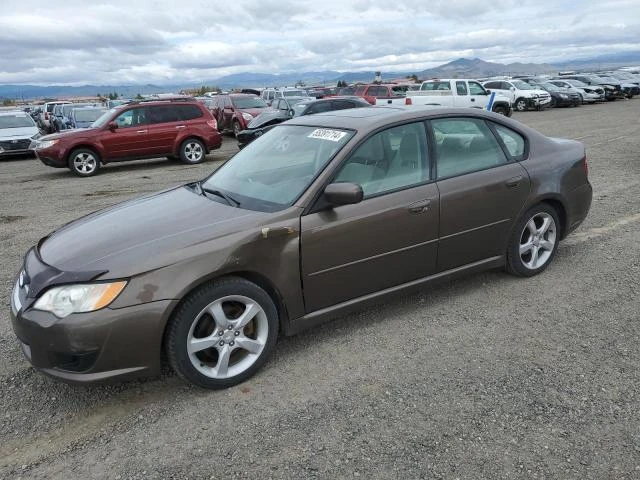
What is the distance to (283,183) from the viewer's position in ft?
11.8

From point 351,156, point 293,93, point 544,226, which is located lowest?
point 293,93

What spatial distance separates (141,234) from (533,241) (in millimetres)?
3192

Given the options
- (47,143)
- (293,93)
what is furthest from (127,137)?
(293,93)

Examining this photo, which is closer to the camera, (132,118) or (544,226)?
(544,226)

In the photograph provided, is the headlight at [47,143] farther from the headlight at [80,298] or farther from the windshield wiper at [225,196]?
the headlight at [80,298]

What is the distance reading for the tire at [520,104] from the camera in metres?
26.5

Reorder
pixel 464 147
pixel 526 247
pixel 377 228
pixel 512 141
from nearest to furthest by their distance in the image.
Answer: pixel 377 228 < pixel 464 147 < pixel 512 141 < pixel 526 247

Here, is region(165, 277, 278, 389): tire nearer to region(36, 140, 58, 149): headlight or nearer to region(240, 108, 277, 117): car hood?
region(36, 140, 58, 149): headlight

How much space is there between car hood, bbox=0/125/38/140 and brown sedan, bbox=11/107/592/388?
1404 cm

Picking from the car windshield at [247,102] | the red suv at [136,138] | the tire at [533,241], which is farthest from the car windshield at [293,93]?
the tire at [533,241]

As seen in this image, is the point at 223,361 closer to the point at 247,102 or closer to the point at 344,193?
the point at 344,193

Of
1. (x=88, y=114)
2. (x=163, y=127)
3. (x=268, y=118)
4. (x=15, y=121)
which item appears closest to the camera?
(x=163, y=127)

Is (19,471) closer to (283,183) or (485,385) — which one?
(283,183)

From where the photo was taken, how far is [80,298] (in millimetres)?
2752
